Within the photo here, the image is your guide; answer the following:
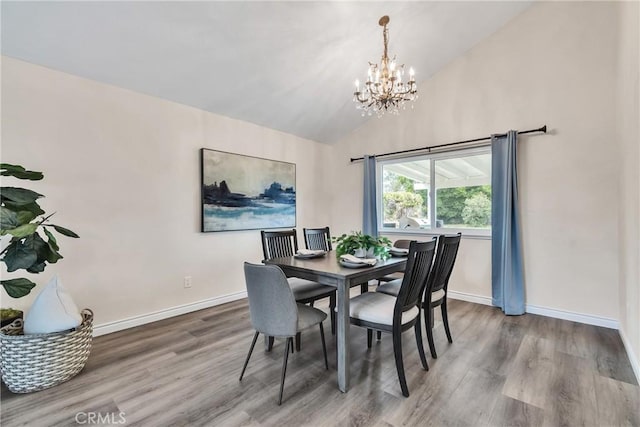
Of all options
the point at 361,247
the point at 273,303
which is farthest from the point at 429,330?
the point at 273,303

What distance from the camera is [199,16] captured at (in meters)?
2.51

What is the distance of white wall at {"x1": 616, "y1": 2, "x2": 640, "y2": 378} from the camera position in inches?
80.9

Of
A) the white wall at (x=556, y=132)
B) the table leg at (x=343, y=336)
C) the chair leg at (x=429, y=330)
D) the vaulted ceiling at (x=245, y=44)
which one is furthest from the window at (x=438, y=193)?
the table leg at (x=343, y=336)

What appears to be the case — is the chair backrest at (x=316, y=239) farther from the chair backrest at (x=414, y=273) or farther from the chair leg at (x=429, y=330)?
the chair backrest at (x=414, y=273)

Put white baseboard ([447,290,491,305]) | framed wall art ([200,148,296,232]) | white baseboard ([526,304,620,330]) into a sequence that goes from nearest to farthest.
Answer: white baseboard ([526,304,620,330]) < framed wall art ([200,148,296,232]) < white baseboard ([447,290,491,305])

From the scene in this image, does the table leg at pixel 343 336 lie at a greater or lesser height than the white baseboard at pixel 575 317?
greater

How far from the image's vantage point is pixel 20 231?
1711 millimetres

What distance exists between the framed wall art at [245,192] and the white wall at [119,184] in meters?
0.12

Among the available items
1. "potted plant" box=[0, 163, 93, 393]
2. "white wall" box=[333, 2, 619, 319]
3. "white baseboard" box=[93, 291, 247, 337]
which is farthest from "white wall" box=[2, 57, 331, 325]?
"white wall" box=[333, 2, 619, 319]

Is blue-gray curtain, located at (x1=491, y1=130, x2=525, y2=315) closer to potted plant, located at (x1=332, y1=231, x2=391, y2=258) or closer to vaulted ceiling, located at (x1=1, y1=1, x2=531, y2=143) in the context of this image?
vaulted ceiling, located at (x1=1, y1=1, x2=531, y2=143)

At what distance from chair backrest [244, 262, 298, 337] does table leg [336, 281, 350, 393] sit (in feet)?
1.03

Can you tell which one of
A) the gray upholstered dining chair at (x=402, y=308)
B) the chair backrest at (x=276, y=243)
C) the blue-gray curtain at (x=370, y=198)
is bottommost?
the gray upholstered dining chair at (x=402, y=308)

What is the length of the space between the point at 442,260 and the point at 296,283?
1.31 metres

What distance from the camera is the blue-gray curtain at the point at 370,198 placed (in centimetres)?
475
